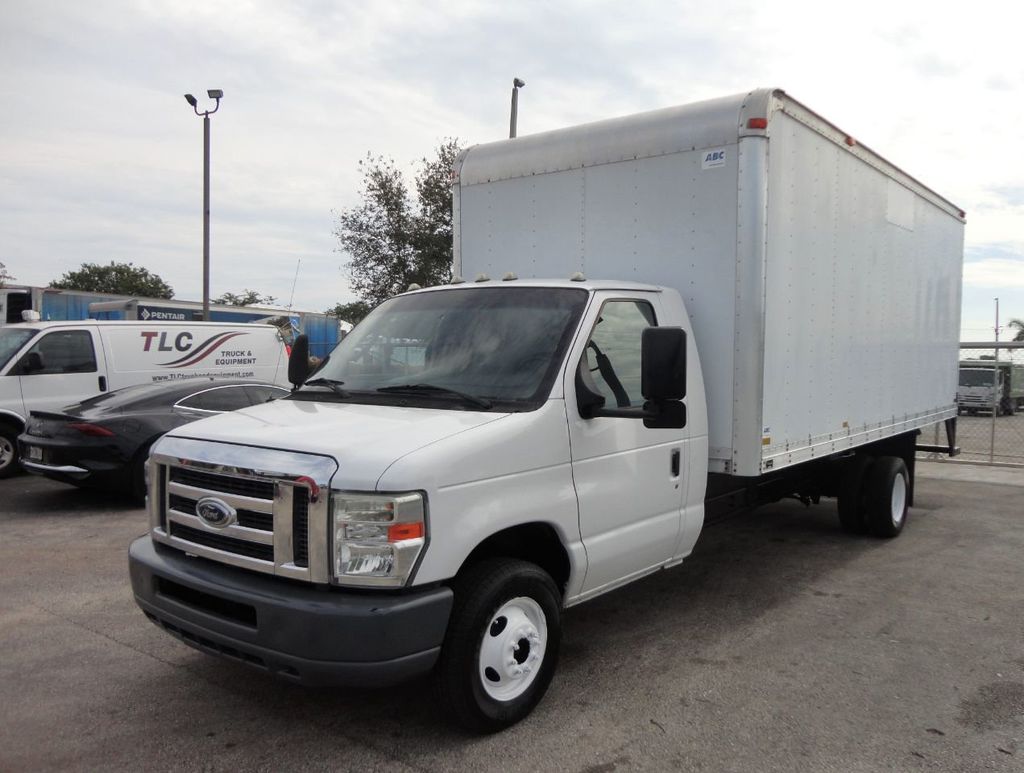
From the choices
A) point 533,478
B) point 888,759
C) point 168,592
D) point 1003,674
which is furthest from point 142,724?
point 1003,674

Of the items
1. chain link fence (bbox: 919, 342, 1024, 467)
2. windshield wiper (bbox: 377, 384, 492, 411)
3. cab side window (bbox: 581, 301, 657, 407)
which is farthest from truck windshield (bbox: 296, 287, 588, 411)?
chain link fence (bbox: 919, 342, 1024, 467)

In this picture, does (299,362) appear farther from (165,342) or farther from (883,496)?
(165,342)

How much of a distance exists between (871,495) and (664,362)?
474 centimetres

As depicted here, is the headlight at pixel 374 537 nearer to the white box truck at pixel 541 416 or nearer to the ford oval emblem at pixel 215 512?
the white box truck at pixel 541 416

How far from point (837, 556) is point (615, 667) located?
3441 mm

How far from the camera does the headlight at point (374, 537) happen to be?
3.10 meters

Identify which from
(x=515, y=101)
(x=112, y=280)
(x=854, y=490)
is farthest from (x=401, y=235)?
(x=112, y=280)

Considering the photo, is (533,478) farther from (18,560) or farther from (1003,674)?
(18,560)

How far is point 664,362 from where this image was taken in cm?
368

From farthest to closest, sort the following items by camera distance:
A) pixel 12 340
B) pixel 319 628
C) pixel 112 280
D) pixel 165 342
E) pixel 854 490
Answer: pixel 112 280 < pixel 165 342 < pixel 12 340 < pixel 854 490 < pixel 319 628

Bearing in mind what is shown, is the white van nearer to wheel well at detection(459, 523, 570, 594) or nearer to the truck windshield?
the truck windshield

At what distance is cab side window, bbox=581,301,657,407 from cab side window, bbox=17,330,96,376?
9066mm

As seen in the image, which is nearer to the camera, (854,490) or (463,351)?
(463,351)

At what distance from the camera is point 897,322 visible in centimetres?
720
